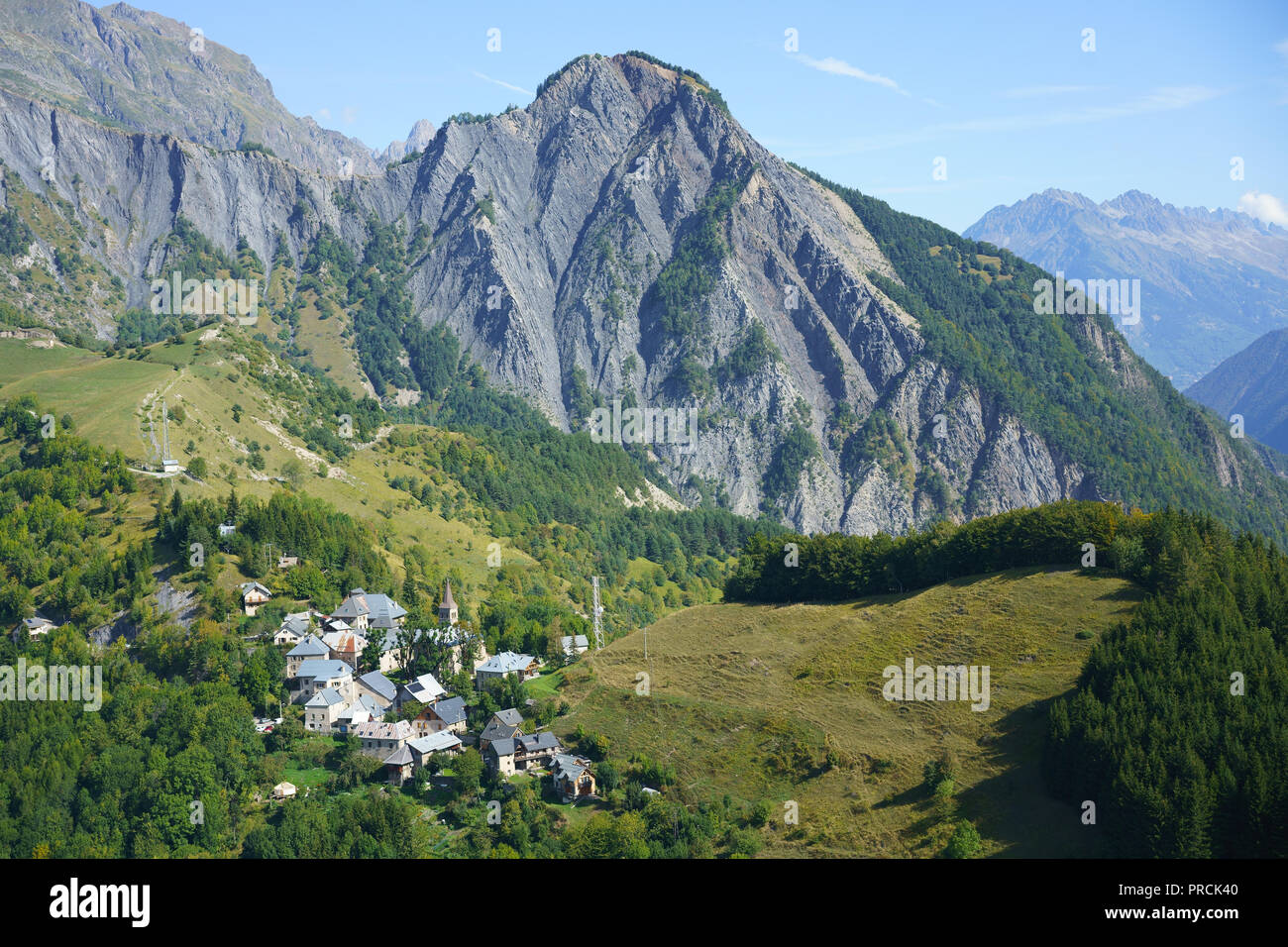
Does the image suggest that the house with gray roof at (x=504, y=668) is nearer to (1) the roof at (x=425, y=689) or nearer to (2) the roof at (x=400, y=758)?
(1) the roof at (x=425, y=689)

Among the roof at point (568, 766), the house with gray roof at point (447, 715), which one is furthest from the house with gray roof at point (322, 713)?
the roof at point (568, 766)

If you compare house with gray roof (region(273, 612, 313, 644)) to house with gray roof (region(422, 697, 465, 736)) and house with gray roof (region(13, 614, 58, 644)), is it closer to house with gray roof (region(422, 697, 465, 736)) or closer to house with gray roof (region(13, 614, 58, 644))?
house with gray roof (region(422, 697, 465, 736))

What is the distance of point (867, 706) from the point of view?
80.6 metres

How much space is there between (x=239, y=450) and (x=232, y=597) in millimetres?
44670

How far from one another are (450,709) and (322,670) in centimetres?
1224

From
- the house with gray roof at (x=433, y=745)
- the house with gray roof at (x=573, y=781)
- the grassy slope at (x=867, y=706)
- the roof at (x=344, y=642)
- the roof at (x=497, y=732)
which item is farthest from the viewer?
the roof at (x=344, y=642)

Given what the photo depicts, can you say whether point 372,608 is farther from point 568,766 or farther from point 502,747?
point 568,766

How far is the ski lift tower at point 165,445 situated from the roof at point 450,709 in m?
54.8

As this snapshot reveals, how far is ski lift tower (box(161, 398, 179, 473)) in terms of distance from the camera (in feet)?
→ 409

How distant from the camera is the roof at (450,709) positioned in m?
86.6

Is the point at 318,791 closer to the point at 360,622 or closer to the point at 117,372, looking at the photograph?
the point at 360,622

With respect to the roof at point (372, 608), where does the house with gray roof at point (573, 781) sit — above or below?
below

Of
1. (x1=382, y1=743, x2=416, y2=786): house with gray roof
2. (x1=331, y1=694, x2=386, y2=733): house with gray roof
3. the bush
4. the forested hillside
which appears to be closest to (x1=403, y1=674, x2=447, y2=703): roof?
(x1=331, y1=694, x2=386, y2=733): house with gray roof

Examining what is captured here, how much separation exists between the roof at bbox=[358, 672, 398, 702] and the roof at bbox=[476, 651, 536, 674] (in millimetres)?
7989
